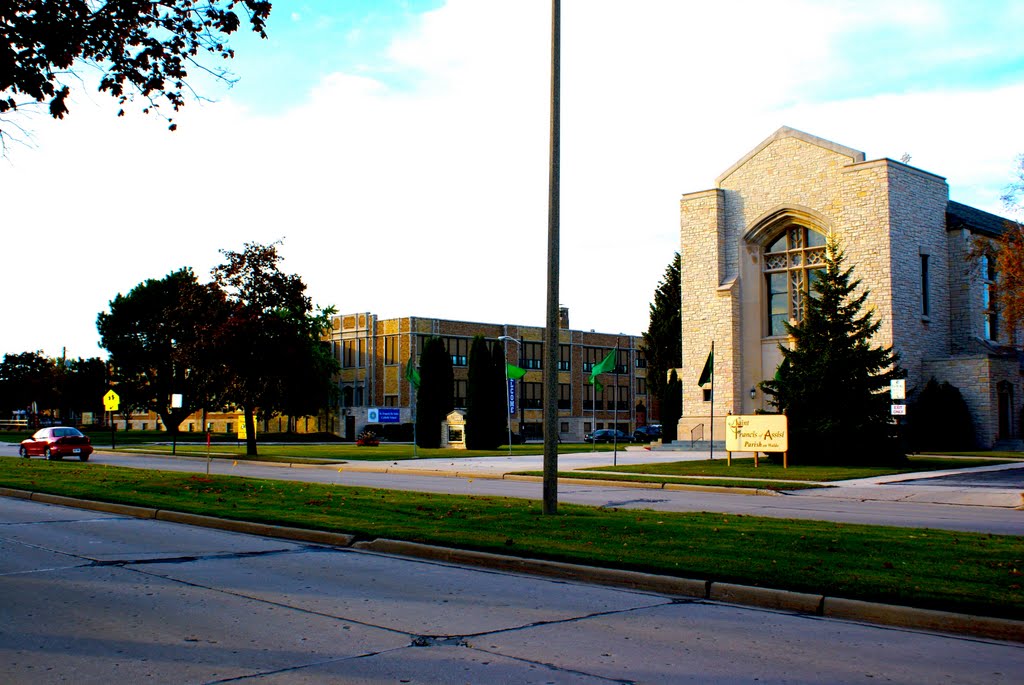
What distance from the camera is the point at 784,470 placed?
28.5 meters

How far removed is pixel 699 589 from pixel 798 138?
3777cm

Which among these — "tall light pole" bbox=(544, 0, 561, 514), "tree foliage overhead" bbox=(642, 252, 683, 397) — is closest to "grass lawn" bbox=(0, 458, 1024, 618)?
"tall light pole" bbox=(544, 0, 561, 514)

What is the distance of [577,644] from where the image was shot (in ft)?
22.4

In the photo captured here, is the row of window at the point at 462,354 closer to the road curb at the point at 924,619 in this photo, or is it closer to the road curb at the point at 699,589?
the road curb at the point at 699,589

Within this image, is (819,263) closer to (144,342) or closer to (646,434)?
(646,434)

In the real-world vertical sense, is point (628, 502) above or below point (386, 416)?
below

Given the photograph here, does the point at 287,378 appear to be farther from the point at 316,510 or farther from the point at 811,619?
the point at 811,619

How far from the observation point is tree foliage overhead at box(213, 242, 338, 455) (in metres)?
41.3

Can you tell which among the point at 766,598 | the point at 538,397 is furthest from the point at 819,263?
the point at 538,397

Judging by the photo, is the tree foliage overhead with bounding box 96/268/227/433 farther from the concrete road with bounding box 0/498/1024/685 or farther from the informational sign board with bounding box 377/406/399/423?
the concrete road with bounding box 0/498/1024/685

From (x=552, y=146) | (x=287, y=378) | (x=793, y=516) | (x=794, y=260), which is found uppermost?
(x=794, y=260)

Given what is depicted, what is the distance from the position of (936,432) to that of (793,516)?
1061 inches

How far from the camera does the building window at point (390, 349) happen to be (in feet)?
269

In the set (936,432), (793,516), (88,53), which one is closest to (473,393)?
(936,432)
